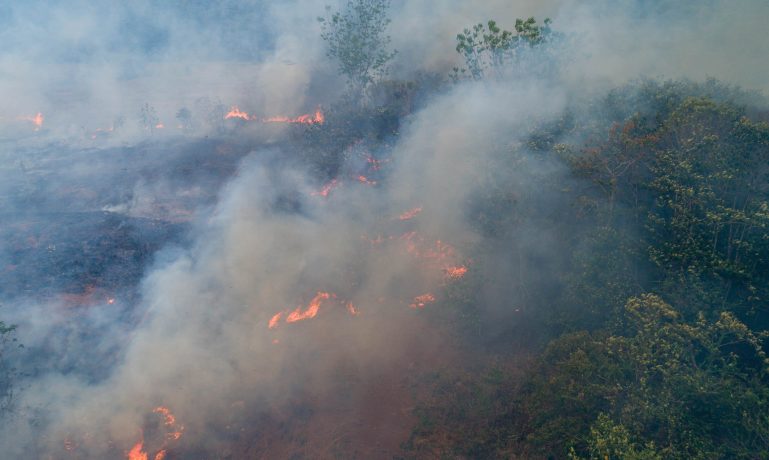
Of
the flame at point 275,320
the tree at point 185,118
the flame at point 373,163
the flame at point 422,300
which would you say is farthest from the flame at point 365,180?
the tree at point 185,118

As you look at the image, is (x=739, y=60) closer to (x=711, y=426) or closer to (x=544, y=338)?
(x=544, y=338)

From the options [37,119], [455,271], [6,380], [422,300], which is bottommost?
[422,300]

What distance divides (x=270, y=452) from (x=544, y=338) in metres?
9.81

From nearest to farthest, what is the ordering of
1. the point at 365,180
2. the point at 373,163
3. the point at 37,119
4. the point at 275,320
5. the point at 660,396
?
the point at 660,396 → the point at 275,320 → the point at 365,180 → the point at 373,163 → the point at 37,119

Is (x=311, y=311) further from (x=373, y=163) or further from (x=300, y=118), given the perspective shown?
(x=300, y=118)

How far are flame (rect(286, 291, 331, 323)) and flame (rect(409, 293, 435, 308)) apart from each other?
143 inches

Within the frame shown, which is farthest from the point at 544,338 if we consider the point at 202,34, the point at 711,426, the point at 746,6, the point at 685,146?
the point at 202,34

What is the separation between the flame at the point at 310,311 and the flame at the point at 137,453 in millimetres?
6279

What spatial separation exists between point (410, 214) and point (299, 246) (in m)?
5.94

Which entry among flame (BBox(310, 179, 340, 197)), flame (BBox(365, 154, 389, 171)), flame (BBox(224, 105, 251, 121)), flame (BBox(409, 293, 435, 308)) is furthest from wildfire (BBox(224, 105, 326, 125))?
flame (BBox(409, 293, 435, 308))

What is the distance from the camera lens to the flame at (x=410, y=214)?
74.7 feet

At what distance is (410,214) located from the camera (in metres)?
23.0

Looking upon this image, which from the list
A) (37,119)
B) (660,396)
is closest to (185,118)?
(37,119)

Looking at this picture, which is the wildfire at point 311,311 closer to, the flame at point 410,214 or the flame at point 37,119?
the flame at point 410,214
